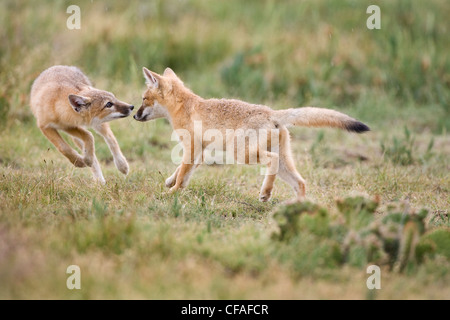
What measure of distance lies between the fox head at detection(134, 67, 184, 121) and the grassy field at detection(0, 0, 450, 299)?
66 cm

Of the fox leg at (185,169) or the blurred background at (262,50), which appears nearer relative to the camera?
the fox leg at (185,169)

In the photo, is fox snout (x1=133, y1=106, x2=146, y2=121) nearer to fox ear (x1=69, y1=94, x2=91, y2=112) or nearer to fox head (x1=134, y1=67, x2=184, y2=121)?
fox head (x1=134, y1=67, x2=184, y2=121)

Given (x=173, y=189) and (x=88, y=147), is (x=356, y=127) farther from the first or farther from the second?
(x=88, y=147)

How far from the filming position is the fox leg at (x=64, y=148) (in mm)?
6609

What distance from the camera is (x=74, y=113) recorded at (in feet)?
21.6

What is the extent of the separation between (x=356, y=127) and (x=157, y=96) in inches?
85.8

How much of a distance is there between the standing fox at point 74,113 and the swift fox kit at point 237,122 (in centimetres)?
42

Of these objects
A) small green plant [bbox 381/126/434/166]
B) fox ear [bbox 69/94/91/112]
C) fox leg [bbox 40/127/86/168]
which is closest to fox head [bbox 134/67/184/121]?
fox ear [bbox 69/94/91/112]

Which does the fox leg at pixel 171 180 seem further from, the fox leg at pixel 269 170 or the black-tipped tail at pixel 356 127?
the black-tipped tail at pixel 356 127

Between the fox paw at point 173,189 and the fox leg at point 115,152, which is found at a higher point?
the fox leg at point 115,152

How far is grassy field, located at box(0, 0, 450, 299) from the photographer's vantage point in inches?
162

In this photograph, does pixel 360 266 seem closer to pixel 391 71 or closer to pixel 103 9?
pixel 391 71

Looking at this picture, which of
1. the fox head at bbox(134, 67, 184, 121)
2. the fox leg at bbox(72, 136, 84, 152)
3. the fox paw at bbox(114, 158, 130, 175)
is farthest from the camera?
the fox leg at bbox(72, 136, 84, 152)

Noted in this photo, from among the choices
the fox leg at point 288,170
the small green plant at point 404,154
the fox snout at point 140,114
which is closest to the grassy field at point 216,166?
the small green plant at point 404,154
